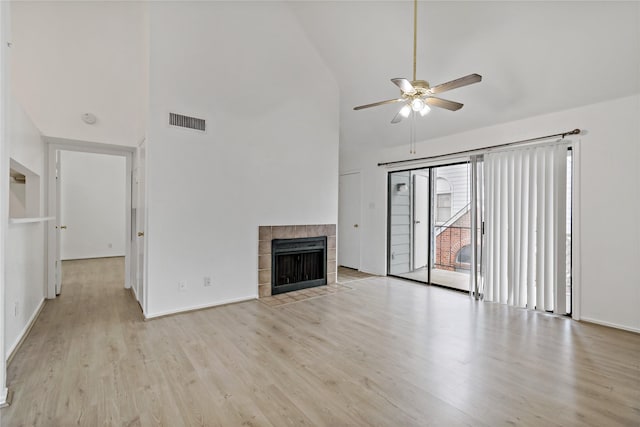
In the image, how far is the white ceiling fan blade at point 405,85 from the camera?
8.15 feet

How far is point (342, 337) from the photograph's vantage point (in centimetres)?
300

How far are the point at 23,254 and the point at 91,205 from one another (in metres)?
5.87

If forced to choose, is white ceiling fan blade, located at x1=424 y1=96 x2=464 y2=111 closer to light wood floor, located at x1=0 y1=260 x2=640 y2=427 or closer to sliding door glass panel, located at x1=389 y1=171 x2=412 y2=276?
light wood floor, located at x1=0 y1=260 x2=640 y2=427

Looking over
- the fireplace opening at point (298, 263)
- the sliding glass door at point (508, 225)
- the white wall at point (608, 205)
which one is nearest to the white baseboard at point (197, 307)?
the fireplace opening at point (298, 263)

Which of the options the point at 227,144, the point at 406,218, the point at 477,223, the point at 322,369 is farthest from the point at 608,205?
the point at 227,144

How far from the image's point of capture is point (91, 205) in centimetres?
790

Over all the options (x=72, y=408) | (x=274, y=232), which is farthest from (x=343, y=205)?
(x=72, y=408)

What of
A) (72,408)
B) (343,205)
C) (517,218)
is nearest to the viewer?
(72,408)

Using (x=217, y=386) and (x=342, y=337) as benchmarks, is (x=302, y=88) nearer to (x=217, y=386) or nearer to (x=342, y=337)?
(x=342, y=337)

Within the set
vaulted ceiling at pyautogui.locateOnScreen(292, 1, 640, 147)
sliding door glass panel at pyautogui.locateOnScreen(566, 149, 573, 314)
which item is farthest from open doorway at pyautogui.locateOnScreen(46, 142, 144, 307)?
sliding door glass panel at pyautogui.locateOnScreen(566, 149, 573, 314)

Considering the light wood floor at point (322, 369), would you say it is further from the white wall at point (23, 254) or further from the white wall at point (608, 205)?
the white wall at point (608, 205)

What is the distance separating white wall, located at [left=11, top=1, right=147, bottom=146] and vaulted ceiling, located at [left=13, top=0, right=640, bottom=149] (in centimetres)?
1

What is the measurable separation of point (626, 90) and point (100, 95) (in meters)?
6.28

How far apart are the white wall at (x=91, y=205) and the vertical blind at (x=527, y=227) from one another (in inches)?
317
